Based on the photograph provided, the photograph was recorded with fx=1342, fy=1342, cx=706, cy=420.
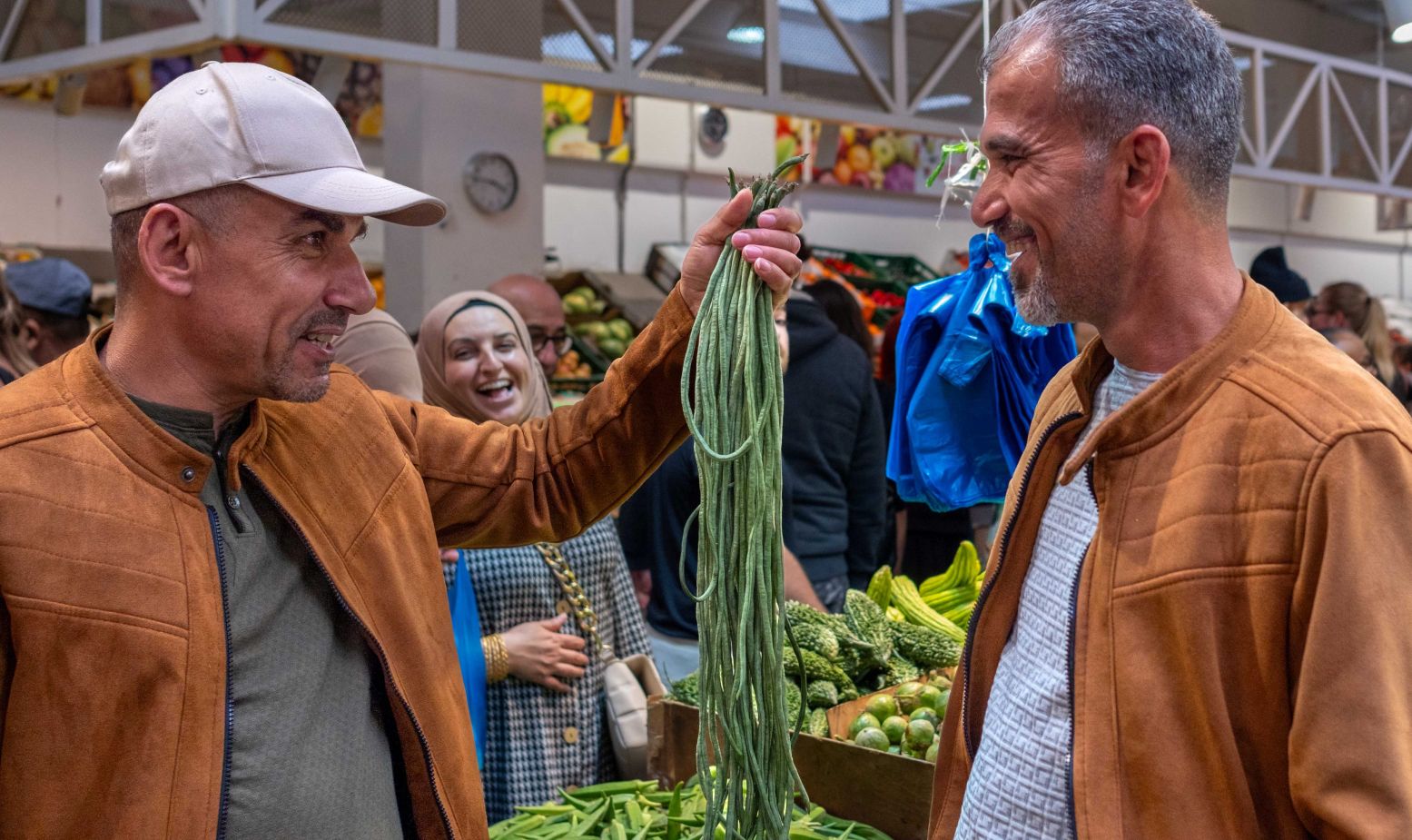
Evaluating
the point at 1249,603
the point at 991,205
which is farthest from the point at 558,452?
the point at 1249,603

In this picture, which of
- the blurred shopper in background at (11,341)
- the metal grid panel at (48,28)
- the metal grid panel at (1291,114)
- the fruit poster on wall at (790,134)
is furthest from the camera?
the fruit poster on wall at (790,134)

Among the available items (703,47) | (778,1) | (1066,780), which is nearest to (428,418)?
(1066,780)

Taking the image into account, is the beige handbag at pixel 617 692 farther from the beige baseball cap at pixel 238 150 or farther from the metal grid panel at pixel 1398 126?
the metal grid panel at pixel 1398 126

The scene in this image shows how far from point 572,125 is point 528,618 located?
6.21m

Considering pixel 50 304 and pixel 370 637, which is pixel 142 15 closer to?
pixel 50 304

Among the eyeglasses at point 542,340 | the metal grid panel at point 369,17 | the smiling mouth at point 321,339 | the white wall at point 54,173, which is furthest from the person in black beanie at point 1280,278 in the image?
the white wall at point 54,173

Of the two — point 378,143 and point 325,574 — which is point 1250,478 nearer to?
point 325,574

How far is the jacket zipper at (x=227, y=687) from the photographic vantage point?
1.41m

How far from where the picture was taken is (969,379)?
2.33 metres

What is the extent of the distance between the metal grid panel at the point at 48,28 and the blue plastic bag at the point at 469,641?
3.52m

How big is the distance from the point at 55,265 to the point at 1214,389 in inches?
137

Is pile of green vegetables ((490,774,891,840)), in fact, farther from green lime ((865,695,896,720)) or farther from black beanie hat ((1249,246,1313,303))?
black beanie hat ((1249,246,1313,303))

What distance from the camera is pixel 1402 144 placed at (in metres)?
9.12

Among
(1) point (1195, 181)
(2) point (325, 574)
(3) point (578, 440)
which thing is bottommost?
(2) point (325, 574)
